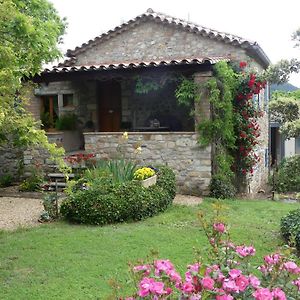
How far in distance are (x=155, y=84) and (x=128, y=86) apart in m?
2.64

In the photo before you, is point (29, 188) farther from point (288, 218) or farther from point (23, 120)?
point (288, 218)

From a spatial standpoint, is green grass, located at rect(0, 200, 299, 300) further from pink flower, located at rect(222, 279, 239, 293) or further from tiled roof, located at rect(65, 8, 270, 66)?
tiled roof, located at rect(65, 8, 270, 66)

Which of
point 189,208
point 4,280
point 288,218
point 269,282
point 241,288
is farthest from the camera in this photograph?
point 189,208

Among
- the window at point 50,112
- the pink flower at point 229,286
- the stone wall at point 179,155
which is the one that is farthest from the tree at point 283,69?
the window at point 50,112

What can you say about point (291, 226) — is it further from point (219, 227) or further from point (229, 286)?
point (229, 286)

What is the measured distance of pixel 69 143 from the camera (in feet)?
48.4

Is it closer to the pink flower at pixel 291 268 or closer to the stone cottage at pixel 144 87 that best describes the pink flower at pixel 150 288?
the pink flower at pixel 291 268

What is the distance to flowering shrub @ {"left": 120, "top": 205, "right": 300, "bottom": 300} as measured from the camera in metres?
2.33

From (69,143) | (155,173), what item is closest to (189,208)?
(155,173)

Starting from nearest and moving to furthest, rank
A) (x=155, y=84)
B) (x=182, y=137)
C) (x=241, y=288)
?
(x=241, y=288)
(x=182, y=137)
(x=155, y=84)

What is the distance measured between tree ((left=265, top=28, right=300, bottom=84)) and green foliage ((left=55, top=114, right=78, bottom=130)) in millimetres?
9037

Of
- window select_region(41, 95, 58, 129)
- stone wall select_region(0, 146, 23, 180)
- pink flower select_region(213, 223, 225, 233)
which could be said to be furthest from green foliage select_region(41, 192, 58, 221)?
window select_region(41, 95, 58, 129)

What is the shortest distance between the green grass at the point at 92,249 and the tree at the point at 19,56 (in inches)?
59.6

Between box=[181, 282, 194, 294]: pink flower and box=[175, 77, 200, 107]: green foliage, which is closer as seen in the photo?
box=[181, 282, 194, 294]: pink flower
